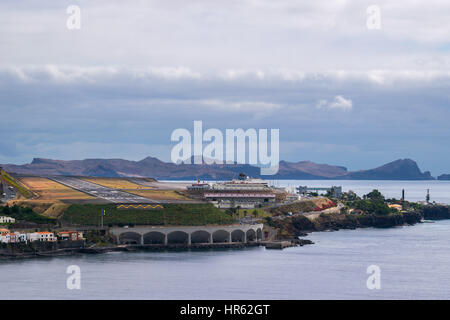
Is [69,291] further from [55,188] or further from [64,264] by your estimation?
[55,188]

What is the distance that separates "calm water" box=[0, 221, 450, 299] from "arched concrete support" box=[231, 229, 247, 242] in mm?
6125

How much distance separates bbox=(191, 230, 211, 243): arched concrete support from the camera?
107812 millimetres

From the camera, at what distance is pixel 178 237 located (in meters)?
108

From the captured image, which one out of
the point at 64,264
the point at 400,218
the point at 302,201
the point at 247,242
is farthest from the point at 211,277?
the point at 400,218

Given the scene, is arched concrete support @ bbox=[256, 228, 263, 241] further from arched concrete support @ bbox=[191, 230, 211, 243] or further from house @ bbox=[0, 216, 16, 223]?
house @ bbox=[0, 216, 16, 223]

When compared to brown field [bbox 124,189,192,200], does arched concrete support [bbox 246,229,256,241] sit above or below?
below

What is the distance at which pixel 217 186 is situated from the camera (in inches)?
6156

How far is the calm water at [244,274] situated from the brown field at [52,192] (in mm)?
35969

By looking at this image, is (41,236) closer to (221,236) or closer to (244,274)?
(221,236)

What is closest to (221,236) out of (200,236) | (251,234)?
(200,236)

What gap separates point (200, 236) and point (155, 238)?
5.98 metres

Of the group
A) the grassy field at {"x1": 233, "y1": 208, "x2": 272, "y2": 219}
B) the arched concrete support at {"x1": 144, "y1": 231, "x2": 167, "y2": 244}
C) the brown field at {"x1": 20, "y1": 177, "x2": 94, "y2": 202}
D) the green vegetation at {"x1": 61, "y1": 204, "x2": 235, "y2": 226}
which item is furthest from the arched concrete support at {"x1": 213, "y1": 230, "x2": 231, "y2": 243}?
the brown field at {"x1": 20, "y1": 177, "x2": 94, "y2": 202}

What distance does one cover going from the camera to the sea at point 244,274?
228 ft
